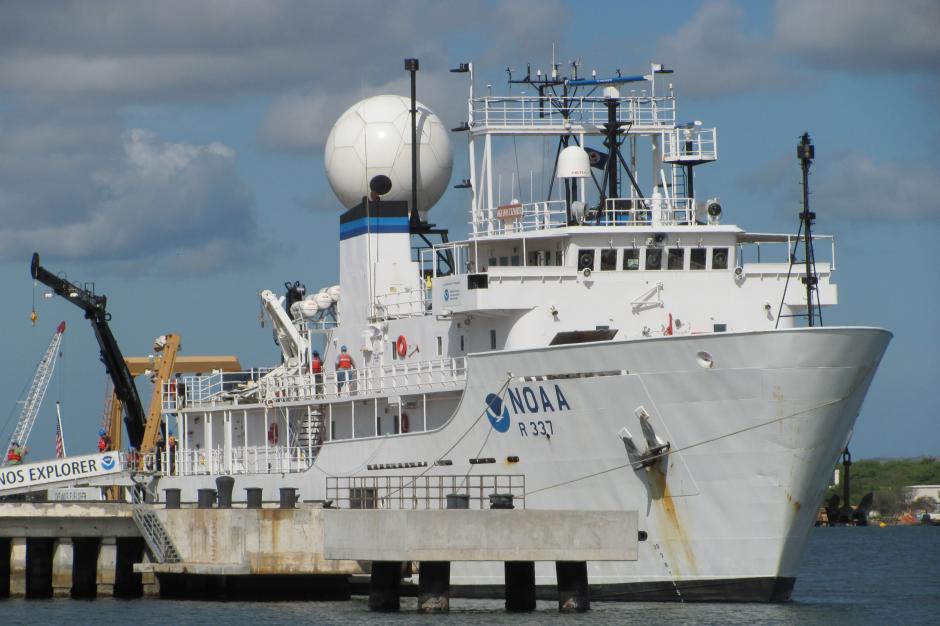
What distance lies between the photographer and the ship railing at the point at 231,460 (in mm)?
45844

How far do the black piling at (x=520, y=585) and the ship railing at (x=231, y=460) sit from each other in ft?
37.2

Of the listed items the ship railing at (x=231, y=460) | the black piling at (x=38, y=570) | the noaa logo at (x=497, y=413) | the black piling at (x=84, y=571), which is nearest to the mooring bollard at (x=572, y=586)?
the noaa logo at (x=497, y=413)

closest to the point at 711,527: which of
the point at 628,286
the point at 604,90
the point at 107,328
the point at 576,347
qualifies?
the point at 576,347

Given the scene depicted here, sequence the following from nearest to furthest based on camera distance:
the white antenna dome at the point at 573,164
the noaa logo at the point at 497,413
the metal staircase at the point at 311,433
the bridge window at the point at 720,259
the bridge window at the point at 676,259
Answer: the noaa logo at the point at 497,413 < the bridge window at the point at 676,259 < the bridge window at the point at 720,259 < the white antenna dome at the point at 573,164 < the metal staircase at the point at 311,433

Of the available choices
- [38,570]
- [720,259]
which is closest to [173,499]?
[38,570]

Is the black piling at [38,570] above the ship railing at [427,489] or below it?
below

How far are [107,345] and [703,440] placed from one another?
83.6 ft

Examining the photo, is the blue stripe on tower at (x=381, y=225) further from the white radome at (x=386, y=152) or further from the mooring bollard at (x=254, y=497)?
the mooring bollard at (x=254, y=497)

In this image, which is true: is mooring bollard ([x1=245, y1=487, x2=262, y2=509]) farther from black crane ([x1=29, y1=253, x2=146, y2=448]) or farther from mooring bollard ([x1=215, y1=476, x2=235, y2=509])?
black crane ([x1=29, y1=253, x2=146, y2=448])

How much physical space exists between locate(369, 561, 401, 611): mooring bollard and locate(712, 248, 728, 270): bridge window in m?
10.4

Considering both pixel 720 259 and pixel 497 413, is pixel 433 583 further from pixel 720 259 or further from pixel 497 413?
pixel 720 259

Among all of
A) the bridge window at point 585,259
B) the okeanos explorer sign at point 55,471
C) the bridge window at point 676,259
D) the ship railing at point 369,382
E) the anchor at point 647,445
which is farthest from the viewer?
the okeanos explorer sign at point 55,471

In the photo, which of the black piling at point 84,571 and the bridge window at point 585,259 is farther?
the black piling at point 84,571

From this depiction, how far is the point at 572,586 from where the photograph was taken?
3375 cm
